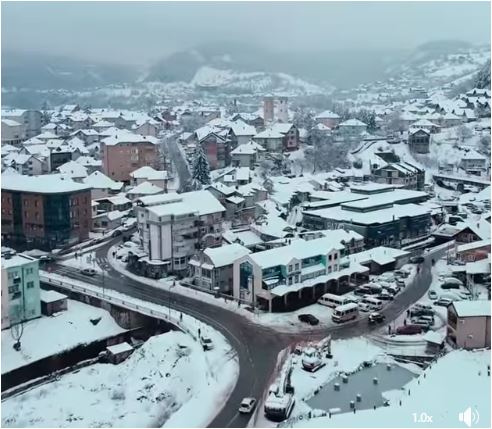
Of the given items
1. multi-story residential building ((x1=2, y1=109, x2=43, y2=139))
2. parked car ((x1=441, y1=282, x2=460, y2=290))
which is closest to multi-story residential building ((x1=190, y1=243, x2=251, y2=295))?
parked car ((x1=441, y1=282, x2=460, y2=290))

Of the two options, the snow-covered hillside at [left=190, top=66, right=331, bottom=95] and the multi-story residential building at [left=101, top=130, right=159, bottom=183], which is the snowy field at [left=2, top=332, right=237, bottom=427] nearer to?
the multi-story residential building at [left=101, top=130, right=159, bottom=183]

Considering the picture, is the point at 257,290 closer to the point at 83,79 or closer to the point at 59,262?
the point at 59,262

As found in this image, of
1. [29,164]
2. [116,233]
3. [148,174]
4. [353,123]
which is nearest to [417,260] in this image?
[116,233]

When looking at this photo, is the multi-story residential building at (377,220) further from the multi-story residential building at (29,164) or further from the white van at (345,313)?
the multi-story residential building at (29,164)

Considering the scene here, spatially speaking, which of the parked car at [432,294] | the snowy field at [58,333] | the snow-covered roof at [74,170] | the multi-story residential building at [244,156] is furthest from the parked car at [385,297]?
the multi-story residential building at [244,156]

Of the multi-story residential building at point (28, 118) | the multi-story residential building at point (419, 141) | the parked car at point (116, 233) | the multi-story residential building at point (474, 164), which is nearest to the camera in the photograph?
the parked car at point (116, 233)

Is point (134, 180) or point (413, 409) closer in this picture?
point (413, 409)

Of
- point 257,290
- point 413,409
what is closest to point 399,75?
point 257,290

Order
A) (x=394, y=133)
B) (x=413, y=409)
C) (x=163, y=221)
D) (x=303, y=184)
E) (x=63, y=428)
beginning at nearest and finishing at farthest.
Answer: (x=413, y=409)
(x=63, y=428)
(x=163, y=221)
(x=303, y=184)
(x=394, y=133)
